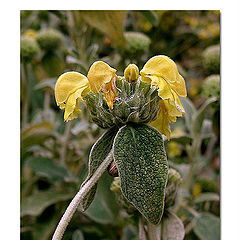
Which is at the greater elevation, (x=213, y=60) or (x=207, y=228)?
(x=213, y=60)

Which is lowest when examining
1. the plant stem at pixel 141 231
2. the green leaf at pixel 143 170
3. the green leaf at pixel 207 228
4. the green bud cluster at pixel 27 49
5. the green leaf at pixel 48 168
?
the green leaf at pixel 207 228

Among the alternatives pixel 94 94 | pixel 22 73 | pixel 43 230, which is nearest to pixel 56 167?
pixel 43 230

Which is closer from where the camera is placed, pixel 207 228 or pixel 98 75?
pixel 98 75

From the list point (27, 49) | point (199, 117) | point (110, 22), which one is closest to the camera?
→ point (199, 117)

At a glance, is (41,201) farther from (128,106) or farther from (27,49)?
(128,106)

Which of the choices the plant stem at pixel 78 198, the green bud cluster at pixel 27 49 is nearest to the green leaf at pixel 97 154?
the plant stem at pixel 78 198

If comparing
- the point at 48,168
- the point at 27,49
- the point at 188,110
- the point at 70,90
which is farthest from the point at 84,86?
the point at 27,49

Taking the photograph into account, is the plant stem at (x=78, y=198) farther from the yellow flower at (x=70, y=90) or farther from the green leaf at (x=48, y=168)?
the green leaf at (x=48, y=168)
